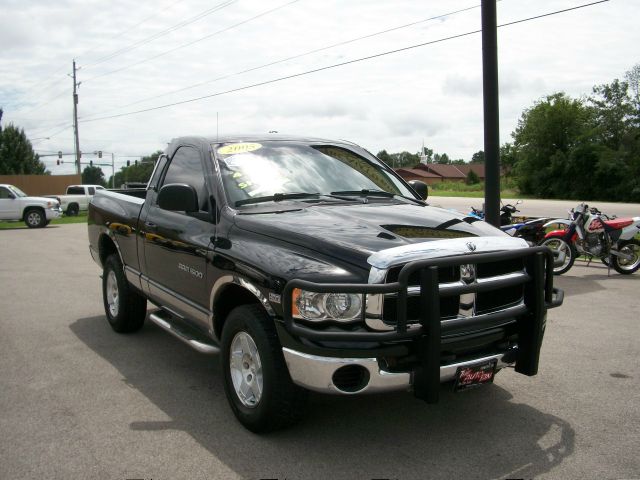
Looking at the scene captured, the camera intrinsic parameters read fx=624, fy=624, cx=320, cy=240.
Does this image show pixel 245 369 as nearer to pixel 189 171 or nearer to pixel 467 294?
pixel 467 294

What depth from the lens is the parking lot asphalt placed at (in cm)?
347

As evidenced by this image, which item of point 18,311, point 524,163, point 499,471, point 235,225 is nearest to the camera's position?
point 499,471

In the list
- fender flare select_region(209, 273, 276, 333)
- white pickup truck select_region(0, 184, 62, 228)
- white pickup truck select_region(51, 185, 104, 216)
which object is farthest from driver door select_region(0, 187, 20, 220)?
fender flare select_region(209, 273, 276, 333)

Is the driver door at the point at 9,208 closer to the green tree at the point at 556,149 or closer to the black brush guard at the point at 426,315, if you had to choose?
the black brush guard at the point at 426,315

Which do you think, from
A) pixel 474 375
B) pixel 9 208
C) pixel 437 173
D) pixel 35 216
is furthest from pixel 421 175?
pixel 474 375

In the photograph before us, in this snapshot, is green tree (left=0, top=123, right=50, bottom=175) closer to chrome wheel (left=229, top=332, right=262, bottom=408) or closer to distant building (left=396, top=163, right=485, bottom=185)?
distant building (left=396, top=163, right=485, bottom=185)

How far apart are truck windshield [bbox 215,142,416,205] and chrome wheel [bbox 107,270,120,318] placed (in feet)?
7.83

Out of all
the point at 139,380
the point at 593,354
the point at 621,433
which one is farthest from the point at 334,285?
the point at 593,354

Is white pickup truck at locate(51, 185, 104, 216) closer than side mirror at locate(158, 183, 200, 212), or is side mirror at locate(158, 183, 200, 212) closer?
side mirror at locate(158, 183, 200, 212)

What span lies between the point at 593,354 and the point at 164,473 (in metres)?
4.07

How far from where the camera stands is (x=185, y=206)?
4.43 meters

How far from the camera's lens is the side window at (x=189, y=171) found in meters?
4.74

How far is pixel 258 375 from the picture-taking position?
3783 millimetres

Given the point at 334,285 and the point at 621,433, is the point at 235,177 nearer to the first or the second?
the point at 334,285
